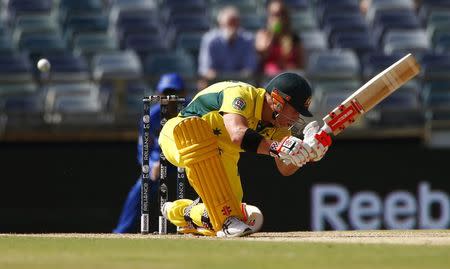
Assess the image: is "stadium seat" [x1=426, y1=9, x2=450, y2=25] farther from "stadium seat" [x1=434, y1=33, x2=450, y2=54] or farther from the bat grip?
the bat grip

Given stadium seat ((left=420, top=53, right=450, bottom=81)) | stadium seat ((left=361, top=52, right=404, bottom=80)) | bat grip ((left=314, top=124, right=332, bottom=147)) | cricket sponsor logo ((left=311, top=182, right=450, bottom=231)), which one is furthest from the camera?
stadium seat ((left=420, top=53, right=450, bottom=81))

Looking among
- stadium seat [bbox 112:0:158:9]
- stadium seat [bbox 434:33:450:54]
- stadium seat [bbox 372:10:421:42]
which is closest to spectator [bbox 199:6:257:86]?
stadium seat [bbox 112:0:158:9]

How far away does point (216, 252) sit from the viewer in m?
7.53

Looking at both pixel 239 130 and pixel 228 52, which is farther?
pixel 228 52

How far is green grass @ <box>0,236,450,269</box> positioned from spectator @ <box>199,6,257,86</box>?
603 cm

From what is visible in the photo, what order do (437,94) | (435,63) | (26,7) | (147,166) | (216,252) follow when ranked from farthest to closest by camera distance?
(26,7), (435,63), (437,94), (147,166), (216,252)

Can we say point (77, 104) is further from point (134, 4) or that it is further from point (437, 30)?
point (437, 30)

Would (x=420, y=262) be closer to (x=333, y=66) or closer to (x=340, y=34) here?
(x=333, y=66)

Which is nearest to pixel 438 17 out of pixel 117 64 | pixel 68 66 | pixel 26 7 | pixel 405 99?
pixel 405 99

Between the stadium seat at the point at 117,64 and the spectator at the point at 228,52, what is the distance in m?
Answer: 0.96

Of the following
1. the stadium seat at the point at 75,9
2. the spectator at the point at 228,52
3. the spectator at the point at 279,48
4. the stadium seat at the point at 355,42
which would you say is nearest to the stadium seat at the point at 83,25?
the stadium seat at the point at 75,9

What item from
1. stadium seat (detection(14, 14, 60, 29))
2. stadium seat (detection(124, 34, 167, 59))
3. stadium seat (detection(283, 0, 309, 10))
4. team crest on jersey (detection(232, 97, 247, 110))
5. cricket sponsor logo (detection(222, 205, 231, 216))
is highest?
stadium seat (detection(283, 0, 309, 10))

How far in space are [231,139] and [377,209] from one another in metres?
5.87

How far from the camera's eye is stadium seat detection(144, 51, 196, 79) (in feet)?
50.0
